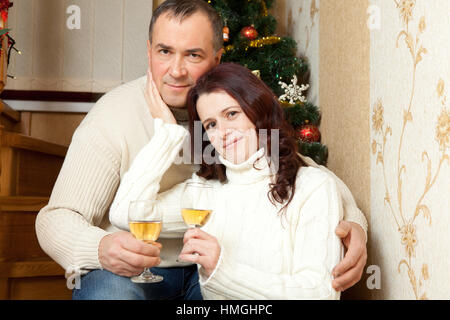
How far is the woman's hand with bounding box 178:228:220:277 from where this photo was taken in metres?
1.06

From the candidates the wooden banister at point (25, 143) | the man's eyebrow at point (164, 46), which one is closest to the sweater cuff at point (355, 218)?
the man's eyebrow at point (164, 46)

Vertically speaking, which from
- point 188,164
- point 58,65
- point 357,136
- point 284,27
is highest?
point 284,27

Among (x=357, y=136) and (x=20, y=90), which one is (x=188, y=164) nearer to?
(x=357, y=136)

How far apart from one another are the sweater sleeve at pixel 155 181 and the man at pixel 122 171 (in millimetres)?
56

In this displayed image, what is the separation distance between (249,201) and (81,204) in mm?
536

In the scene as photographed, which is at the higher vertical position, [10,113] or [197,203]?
[10,113]

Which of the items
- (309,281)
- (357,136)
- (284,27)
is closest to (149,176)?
(309,281)

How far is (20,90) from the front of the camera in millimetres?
2875

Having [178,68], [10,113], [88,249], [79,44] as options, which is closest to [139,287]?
[88,249]

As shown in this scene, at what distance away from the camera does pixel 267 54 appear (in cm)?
211

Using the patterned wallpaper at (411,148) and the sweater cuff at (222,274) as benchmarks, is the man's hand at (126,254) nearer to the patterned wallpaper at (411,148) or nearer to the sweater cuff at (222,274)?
the sweater cuff at (222,274)

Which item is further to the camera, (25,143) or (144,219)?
(25,143)

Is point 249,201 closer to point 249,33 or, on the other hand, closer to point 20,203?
point 249,33

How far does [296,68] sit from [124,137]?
989 millimetres
